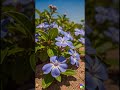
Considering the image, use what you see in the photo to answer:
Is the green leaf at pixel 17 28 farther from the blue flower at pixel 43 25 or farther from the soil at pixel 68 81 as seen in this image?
the soil at pixel 68 81

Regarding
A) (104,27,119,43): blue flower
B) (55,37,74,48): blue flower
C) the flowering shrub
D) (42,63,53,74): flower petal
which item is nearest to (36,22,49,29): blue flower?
the flowering shrub

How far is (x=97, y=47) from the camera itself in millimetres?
1486

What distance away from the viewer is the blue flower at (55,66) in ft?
4.14

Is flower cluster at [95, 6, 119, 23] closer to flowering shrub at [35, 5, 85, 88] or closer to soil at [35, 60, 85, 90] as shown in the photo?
flowering shrub at [35, 5, 85, 88]

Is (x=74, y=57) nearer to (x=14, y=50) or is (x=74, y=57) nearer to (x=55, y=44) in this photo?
(x=55, y=44)

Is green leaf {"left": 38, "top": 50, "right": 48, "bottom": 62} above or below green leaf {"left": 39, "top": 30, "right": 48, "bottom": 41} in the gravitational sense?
below

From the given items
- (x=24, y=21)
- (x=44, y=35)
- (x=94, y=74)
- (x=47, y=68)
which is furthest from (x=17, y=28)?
(x=94, y=74)

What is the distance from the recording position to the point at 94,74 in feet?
4.49

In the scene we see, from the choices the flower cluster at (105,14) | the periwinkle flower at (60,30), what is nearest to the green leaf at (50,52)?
the periwinkle flower at (60,30)

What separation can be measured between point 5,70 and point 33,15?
0.95 feet

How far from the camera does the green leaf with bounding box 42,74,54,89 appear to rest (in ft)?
4.17

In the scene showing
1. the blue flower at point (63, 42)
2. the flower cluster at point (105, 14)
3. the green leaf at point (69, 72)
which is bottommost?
the green leaf at point (69, 72)

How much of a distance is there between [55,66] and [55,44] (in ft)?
0.36

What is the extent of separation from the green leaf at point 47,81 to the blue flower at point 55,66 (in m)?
0.02
